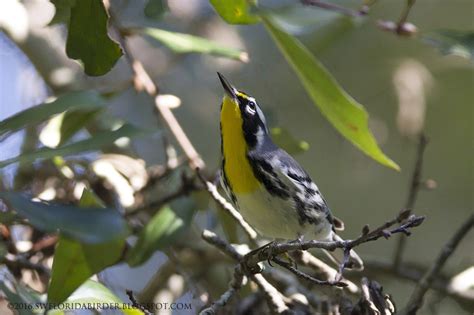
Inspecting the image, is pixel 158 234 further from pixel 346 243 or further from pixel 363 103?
pixel 363 103

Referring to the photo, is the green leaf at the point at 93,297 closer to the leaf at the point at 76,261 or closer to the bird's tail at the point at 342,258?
the leaf at the point at 76,261

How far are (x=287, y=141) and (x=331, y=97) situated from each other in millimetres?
556

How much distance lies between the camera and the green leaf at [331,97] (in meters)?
1.77

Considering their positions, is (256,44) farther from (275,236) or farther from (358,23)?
(275,236)

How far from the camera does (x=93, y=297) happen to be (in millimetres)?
1680

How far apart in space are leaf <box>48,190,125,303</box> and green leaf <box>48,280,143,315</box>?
60 millimetres

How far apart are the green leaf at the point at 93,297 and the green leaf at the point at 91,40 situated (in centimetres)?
44

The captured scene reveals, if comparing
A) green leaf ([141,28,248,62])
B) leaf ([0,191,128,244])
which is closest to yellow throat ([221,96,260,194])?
green leaf ([141,28,248,62])

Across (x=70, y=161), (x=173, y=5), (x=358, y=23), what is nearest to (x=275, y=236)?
(x=70, y=161)

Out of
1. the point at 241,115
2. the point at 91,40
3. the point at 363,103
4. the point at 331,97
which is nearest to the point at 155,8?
the point at 91,40

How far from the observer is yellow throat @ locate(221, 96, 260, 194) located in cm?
209

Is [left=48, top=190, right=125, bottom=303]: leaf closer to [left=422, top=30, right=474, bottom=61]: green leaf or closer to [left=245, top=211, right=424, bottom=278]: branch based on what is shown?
[left=245, top=211, right=424, bottom=278]: branch

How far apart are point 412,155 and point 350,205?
1.45 feet

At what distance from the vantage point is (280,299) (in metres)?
1.79
